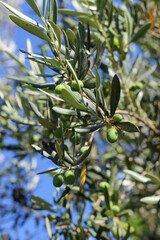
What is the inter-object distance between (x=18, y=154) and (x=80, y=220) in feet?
2.56

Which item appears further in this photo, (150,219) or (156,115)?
(150,219)

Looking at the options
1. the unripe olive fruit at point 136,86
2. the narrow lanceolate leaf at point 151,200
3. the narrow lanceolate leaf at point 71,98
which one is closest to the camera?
the narrow lanceolate leaf at point 71,98

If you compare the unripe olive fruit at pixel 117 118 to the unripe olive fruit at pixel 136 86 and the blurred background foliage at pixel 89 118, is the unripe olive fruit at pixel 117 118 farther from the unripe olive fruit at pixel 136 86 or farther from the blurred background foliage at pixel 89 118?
the unripe olive fruit at pixel 136 86

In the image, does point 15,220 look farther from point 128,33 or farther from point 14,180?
point 128,33

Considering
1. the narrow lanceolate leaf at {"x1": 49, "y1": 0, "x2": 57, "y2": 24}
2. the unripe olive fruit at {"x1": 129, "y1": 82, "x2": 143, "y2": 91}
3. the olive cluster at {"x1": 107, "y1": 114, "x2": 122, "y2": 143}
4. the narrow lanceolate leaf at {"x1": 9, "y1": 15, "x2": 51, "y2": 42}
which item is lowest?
the unripe olive fruit at {"x1": 129, "y1": 82, "x2": 143, "y2": 91}

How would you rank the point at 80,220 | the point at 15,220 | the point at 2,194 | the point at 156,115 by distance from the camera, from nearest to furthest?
A: the point at 80,220 → the point at 156,115 → the point at 15,220 → the point at 2,194

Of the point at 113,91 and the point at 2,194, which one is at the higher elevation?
the point at 113,91

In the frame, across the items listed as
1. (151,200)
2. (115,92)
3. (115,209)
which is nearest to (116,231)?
(115,209)

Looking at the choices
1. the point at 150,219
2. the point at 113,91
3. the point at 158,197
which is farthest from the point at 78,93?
the point at 150,219

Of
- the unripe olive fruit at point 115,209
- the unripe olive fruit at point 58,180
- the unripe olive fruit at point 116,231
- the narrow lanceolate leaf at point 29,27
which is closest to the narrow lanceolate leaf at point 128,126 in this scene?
the unripe olive fruit at point 58,180

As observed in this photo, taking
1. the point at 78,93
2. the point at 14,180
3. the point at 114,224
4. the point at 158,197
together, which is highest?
the point at 78,93

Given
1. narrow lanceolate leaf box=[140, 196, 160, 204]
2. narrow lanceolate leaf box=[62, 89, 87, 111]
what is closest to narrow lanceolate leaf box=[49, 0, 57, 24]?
narrow lanceolate leaf box=[62, 89, 87, 111]

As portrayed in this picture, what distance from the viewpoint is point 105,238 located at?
4.91 ft

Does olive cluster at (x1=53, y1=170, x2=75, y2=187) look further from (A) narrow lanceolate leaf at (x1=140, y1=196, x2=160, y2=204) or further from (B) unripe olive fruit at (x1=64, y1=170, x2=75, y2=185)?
(A) narrow lanceolate leaf at (x1=140, y1=196, x2=160, y2=204)
